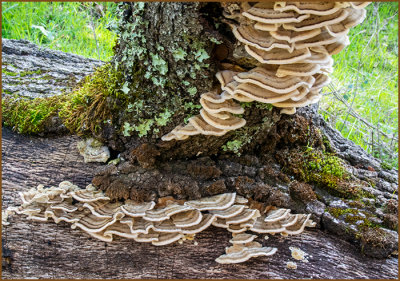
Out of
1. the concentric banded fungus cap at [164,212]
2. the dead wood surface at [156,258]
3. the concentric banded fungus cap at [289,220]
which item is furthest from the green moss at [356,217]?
the concentric banded fungus cap at [164,212]

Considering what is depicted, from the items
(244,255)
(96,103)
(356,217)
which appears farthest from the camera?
(96,103)

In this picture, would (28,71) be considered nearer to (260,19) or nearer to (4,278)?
(4,278)

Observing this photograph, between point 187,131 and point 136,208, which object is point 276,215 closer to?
point 187,131

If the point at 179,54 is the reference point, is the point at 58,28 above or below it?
above

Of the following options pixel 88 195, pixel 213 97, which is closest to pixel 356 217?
pixel 213 97

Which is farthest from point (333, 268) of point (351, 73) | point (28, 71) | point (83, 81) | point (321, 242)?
point (351, 73)

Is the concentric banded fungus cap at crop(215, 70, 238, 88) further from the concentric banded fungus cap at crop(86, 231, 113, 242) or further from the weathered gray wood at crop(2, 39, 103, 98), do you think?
the weathered gray wood at crop(2, 39, 103, 98)

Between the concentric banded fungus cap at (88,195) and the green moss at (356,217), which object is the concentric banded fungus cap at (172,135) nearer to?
the concentric banded fungus cap at (88,195)

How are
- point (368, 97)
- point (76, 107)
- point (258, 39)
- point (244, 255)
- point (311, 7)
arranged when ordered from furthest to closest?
point (368, 97) < point (76, 107) < point (244, 255) < point (258, 39) < point (311, 7)
